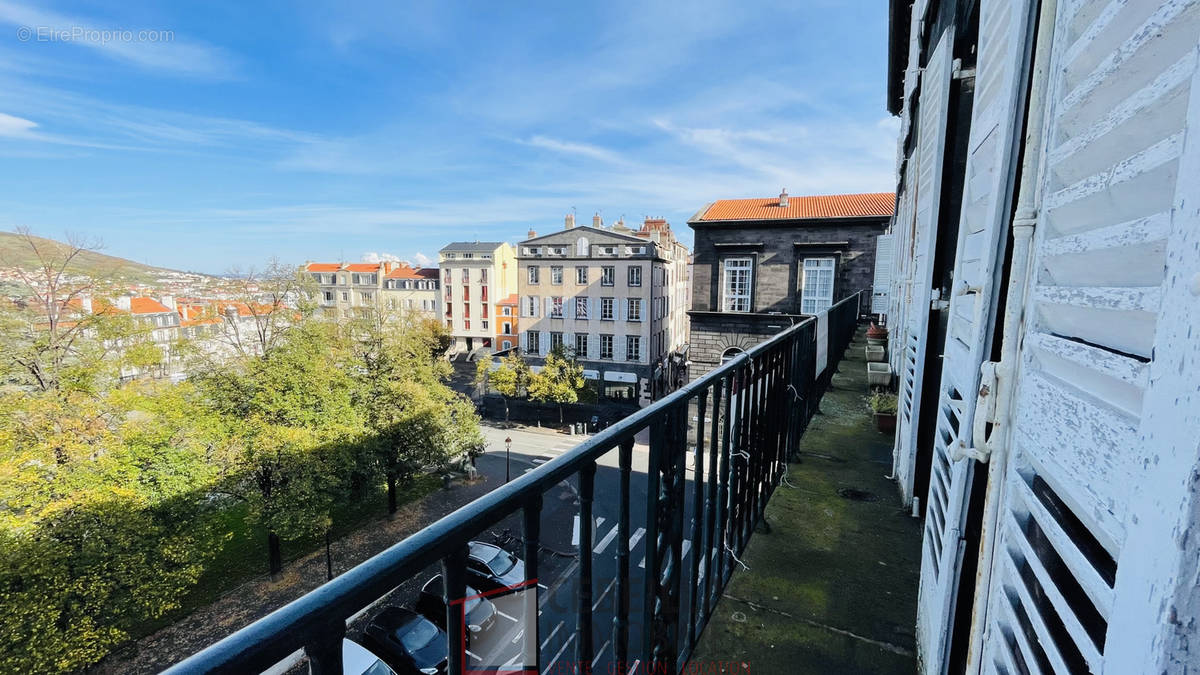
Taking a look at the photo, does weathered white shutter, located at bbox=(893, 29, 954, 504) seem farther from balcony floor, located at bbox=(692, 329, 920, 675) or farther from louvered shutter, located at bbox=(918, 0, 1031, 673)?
louvered shutter, located at bbox=(918, 0, 1031, 673)

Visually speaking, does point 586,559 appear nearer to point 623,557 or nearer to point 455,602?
point 623,557

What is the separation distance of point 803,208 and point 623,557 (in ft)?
64.6

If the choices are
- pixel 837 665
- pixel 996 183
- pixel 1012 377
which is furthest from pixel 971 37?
pixel 837 665

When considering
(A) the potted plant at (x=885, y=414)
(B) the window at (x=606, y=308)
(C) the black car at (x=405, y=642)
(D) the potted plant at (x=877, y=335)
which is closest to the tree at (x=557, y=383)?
(B) the window at (x=606, y=308)

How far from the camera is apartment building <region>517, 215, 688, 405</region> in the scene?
26.5 m

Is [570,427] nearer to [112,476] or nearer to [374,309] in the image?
[374,309]

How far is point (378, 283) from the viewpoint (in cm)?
4431

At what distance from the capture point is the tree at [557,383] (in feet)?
80.1

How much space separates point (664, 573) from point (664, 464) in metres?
0.42

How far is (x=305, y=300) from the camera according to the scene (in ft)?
56.2

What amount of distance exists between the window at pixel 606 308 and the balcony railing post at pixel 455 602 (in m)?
26.3

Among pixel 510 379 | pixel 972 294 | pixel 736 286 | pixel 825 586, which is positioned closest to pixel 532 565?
pixel 972 294

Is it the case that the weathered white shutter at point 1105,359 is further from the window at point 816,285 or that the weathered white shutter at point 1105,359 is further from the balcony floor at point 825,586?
the window at point 816,285

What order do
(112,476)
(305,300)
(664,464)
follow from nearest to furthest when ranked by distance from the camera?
1. (664,464)
2. (112,476)
3. (305,300)
